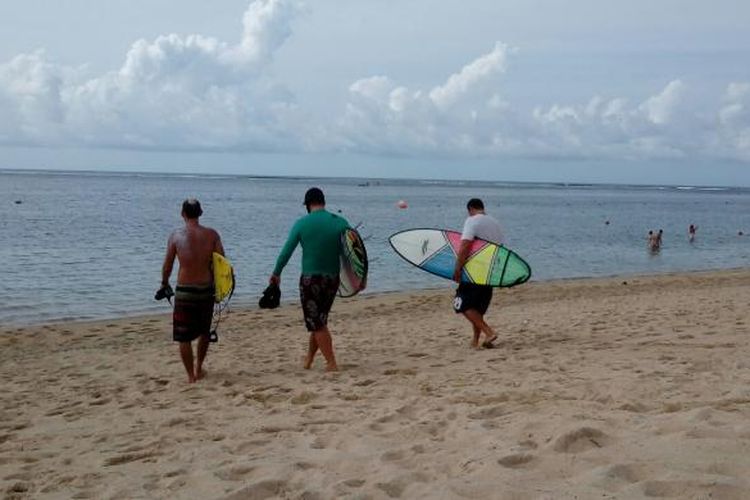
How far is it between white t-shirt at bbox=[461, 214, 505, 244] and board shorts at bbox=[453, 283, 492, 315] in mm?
485

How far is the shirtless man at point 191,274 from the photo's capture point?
633 centimetres

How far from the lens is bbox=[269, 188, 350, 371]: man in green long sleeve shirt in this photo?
6.38 metres

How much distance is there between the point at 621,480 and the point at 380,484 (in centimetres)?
108

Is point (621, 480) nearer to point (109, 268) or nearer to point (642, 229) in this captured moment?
point (109, 268)

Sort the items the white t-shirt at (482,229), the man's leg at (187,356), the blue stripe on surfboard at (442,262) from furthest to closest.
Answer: the blue stripe on surfboard at (442,262) < the white t-shirt at (482,229) < the man's leg at (187,356)

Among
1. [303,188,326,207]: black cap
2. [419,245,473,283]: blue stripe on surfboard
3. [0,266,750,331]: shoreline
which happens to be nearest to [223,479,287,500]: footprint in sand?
[303,188,326,207]: black cap

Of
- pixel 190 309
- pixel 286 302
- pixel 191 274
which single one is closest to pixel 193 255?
pixel 191 274

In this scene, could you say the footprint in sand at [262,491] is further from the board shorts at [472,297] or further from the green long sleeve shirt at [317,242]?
the board shorts at [472,297]

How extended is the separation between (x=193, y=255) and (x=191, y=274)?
Result: 159mm

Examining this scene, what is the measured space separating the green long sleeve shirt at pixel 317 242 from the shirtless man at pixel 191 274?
608 millimetres

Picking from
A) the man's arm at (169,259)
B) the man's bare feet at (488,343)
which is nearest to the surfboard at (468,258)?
the man's bare feet at (488,343)

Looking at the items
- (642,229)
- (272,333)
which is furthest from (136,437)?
(642,229)

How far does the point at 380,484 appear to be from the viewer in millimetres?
3574

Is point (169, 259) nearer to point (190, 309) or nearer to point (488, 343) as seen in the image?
point (190, 309)
